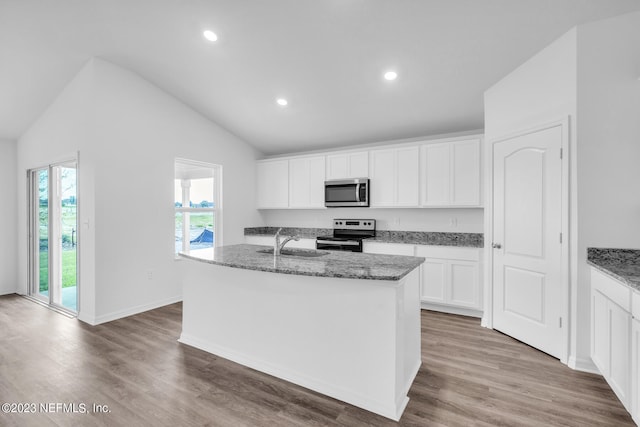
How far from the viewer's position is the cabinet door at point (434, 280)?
12.9 feet

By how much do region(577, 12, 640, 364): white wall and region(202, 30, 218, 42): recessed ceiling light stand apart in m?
3.21

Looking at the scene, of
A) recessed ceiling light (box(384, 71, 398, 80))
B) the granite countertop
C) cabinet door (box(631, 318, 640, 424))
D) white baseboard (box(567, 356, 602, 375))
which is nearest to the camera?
cabinet door (box(631, 318, 640, 424))

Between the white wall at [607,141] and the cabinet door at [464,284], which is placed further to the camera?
the cabinet door at [464,284]

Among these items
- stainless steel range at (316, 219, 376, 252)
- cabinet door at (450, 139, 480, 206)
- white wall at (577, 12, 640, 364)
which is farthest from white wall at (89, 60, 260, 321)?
white wall at (577, 12, 640, 364)

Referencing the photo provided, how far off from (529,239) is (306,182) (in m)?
3.30

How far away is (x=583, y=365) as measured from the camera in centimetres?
251

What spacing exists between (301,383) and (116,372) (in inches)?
58.9

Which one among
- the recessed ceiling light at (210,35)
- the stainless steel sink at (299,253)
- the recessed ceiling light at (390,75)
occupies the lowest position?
the stainless steel sink at (299,253)

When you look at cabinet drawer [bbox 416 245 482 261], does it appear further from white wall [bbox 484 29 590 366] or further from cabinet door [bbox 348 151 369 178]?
cabinet door [bbox 348 151 369 178]

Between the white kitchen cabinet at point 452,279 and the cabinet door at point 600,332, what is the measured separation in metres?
1.38

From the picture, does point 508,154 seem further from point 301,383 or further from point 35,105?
point 35,105

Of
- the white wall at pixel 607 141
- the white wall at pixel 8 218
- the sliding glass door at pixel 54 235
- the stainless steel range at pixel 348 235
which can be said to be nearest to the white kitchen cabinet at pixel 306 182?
the stainless steel range at pixel 348 235

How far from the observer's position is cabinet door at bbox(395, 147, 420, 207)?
14.2ft

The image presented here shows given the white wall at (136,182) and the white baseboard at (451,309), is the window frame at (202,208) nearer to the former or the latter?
the white wall at (136,182)
